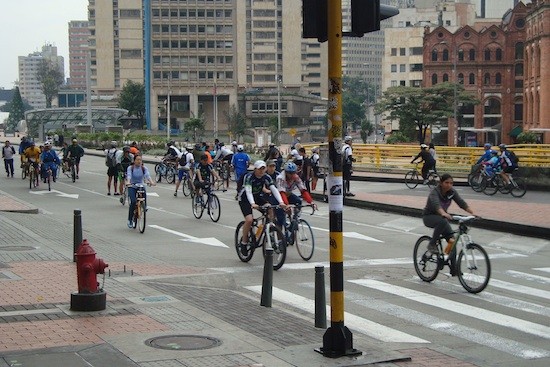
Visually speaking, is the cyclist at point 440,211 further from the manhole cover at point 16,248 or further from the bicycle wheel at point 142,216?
the bicycle wheel at point 142,216

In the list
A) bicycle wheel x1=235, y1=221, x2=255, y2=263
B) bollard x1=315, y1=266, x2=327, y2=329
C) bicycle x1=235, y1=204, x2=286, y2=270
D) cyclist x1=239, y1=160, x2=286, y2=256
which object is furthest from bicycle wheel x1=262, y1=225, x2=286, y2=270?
bollard x1=315, y1=266, x2=327, y2=329

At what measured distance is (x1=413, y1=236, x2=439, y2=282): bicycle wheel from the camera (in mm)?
15755

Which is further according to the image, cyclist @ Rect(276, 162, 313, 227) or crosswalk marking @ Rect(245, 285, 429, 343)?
cyclist @ Rect(276, 162, 313, 227)

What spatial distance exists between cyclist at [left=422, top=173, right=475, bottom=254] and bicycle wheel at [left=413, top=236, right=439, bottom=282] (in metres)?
0.15

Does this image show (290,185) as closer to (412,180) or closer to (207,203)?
(207,203)

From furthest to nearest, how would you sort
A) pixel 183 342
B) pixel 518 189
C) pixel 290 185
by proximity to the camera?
1. pixel 518 189
2. pixel 290 185
3. pixel 183 342

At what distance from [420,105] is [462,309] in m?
83.9

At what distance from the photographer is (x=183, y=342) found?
1038 centimetres

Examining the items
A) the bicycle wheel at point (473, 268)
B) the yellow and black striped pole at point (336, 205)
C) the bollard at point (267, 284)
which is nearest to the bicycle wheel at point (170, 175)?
the bicycle wheel at point (473, 268)

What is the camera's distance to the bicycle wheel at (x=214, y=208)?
1017 inches

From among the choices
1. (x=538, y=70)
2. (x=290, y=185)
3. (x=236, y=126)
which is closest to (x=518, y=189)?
(x=290, y=185)

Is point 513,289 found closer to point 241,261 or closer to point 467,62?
point 241,261

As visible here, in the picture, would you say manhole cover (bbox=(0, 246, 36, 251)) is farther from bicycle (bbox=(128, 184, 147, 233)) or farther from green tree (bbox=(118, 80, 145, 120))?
green tree (bbox=(118, 80, 145, 120))

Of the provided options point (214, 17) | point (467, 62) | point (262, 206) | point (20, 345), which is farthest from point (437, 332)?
point (214, 17)
